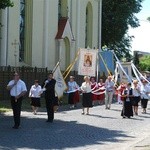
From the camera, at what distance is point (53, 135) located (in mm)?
14484

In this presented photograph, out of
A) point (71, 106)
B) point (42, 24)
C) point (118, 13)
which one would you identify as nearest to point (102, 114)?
point (71, 106)

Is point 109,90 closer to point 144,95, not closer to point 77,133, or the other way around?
point 144,95

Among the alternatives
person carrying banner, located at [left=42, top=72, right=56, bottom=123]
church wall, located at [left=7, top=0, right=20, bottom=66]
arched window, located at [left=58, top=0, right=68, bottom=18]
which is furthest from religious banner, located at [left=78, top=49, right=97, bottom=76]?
arched window, located at [left=58, top=0, right=68, bottom=18]

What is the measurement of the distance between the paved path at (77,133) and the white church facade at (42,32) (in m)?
13.5

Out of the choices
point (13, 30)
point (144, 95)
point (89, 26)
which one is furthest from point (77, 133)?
point (89, 26)

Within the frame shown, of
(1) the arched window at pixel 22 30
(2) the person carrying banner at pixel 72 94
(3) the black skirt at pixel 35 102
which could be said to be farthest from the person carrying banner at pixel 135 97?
(1) the arched window at pixel 22 30

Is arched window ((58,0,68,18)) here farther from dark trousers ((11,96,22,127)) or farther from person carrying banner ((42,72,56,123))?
dark trousers ((11,96,22,127))

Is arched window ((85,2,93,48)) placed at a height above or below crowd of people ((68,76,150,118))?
above

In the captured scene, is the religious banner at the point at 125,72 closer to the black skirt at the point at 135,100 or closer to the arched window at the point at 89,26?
the black skirt at the point at 135,100

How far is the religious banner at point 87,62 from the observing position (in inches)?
1120

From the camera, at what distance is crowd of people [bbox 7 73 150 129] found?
53.8ft

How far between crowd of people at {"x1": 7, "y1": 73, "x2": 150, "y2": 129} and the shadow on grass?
806 mm

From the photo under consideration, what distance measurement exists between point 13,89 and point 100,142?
4420 mm

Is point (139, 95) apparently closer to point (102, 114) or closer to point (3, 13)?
point (102, 114)
